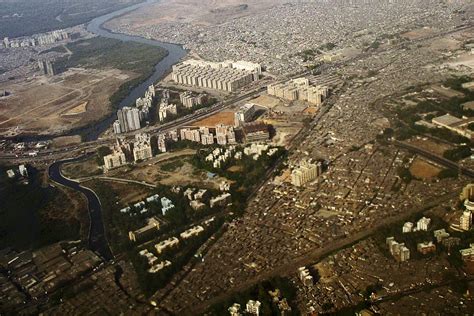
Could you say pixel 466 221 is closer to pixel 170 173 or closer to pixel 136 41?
pixel 170 173

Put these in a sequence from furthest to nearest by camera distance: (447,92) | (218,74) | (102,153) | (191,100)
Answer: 1. (218,74)
2. (191,100)
3. (447,92)
4. (102,153)

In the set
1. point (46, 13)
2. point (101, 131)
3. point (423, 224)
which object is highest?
point (46, 13)

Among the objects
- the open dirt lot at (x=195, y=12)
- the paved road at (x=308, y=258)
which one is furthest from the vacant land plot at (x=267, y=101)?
the open dirt lot at (x=195, y=12)

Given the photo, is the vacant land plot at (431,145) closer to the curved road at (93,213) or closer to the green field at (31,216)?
the curved road at (93,213)

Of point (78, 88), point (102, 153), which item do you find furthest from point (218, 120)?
point (78, 88)

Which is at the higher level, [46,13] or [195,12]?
[46,13]

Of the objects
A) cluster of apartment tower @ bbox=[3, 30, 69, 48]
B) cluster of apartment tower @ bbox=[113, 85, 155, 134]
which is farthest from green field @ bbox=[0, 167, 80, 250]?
cluster of apartment tower @ bbox=[3, 30, 69, 48]
